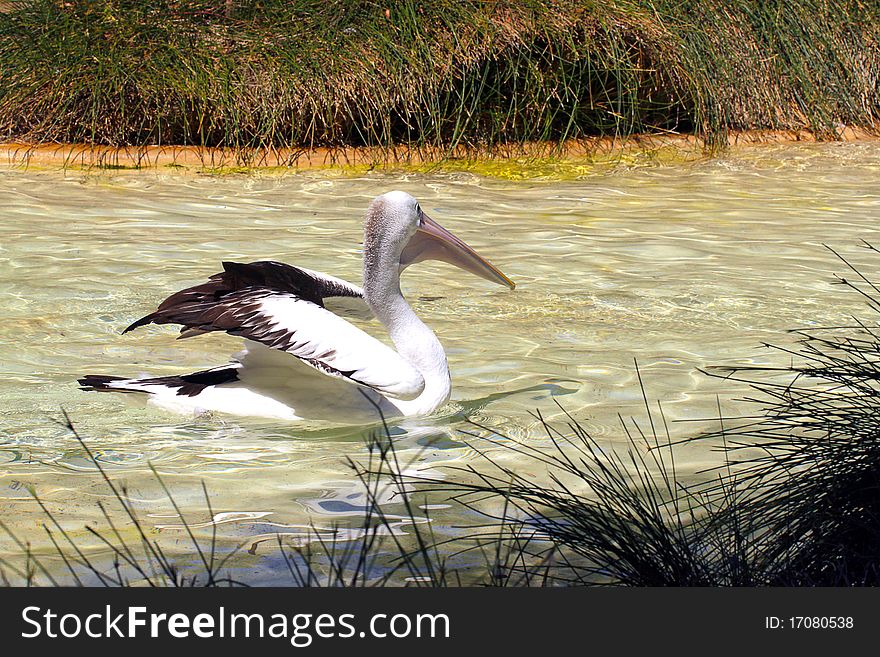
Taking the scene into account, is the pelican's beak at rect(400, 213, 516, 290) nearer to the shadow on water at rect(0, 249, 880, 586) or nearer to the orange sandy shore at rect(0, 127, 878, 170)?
the shadow on water at rect(0, 249, 880, 586)

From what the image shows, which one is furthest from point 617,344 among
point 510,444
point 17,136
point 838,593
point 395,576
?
point 17,136

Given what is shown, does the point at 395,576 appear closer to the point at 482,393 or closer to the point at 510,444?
the point at 510,444

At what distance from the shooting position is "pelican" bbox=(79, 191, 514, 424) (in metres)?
3.92

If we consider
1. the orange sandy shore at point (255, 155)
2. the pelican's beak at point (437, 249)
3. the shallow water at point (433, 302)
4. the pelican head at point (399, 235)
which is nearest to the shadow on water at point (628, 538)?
the shallow water at point (433, 302)

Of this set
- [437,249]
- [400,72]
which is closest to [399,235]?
[437,249]

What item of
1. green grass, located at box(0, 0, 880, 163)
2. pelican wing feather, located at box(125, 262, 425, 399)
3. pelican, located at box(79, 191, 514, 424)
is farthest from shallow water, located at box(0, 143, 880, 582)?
green grass, located at box(0, 0, 880, 163)

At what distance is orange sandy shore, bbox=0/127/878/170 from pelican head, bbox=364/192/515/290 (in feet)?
18.8

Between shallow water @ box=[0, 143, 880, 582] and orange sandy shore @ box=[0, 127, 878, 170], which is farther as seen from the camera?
orange sandy shore @ box=[0, 127, 878, 170]

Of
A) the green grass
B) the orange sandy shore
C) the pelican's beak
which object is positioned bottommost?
the pelican's beak

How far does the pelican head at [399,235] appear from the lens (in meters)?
4.37

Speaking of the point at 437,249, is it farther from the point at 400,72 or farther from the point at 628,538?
the point at 400,72

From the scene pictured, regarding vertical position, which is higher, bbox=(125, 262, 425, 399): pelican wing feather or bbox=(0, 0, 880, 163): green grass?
bbox=(0, 0, 880, 163): green grass

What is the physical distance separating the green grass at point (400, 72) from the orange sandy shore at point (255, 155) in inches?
3.5

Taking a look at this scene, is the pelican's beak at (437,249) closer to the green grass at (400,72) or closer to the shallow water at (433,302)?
the shallow water at (433,302)
